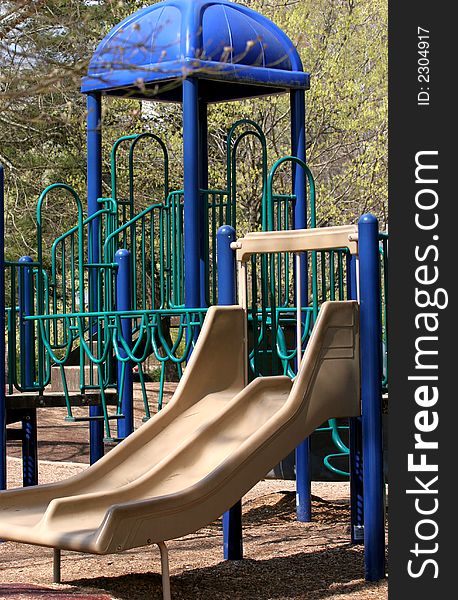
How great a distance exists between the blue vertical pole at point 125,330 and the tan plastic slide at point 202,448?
906 millimetres

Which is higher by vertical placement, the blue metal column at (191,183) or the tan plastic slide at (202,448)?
the blue metal column at (191,183)

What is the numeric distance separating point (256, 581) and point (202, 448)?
85 centimetres

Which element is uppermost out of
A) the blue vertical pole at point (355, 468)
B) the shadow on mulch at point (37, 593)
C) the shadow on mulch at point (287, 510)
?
the blue vertical pole at point (355, 468)

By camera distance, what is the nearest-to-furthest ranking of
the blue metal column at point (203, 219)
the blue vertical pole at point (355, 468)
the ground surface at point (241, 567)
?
the ground surface at point (241, 567) → the blue vertical pole at point (355, 468) → the blue metal column at point (203, 219)

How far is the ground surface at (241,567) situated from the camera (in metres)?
6.10

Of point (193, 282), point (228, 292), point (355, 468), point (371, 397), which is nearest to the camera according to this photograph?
point (371, 397)

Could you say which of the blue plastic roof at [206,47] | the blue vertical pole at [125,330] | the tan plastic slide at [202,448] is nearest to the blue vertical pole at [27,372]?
the blue vertical pole at [125,330]

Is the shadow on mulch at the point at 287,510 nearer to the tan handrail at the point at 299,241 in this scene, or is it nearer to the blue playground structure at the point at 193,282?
the blue playground structure at the point at 193,282

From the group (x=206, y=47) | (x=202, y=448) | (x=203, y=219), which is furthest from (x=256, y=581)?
(x=206, y=47)

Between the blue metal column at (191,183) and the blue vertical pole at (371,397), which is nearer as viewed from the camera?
the blue vertical pole at (371,397)

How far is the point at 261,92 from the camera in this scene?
1004 centimetres

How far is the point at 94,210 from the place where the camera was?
9.46 metres

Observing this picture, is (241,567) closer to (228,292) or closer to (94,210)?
(228,292)

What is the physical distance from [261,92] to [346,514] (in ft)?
12.6
